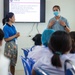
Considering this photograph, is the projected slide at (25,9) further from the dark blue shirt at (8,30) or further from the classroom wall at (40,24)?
the dark blue shirt at (8,30)

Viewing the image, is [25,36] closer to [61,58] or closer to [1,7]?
[1,7]

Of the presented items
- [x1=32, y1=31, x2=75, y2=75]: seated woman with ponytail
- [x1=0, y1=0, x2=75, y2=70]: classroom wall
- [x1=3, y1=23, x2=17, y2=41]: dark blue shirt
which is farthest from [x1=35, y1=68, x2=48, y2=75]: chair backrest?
[x1=0, y1=0, x2=75, y2=70]: classroom wall

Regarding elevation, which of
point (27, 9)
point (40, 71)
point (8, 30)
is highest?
point (27, 9)

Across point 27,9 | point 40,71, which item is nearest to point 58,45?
point 40,71

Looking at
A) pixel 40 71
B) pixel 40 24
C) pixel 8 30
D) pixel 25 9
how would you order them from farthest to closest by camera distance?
pixel 40 24, pixel 25 9, pixel 8 30, pixel 40 71

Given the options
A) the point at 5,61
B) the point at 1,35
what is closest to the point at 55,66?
the point at 1,35

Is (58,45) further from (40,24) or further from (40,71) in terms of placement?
(40,24)

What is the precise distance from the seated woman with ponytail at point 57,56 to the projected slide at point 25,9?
10.1 ft

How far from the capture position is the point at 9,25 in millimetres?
3756

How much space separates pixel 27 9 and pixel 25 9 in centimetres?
5

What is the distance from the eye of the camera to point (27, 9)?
15.9 ft

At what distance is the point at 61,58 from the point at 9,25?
2.15 metres

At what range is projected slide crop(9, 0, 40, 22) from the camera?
189 inches

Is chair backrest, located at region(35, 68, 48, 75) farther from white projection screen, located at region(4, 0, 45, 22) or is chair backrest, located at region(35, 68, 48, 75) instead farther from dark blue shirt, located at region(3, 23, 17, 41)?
white projection screen, located at region(4, 0, 45, 22)
